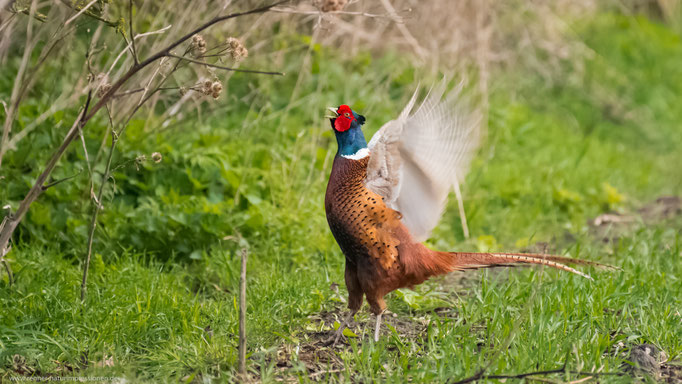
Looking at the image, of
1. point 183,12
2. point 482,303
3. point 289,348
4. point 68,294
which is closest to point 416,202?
point 482,303

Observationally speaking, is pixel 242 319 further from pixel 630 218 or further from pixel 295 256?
pixel 630 218

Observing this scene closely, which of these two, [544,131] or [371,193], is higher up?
[371,193]

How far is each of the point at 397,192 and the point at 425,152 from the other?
0.20 metres

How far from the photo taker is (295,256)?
4.00 meters

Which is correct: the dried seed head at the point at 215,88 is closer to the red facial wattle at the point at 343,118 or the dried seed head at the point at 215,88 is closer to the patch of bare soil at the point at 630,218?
the red facial wattle at the point at 343,118

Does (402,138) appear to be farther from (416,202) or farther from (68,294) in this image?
(68,294)

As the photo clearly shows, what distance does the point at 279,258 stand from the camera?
12.9 ft

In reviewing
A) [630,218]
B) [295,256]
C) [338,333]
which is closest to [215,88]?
[338,333]

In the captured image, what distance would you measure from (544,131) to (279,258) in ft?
12.2

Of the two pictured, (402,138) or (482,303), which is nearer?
(402,138)

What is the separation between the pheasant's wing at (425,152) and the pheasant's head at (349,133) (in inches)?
2.5

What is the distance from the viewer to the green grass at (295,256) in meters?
2.77

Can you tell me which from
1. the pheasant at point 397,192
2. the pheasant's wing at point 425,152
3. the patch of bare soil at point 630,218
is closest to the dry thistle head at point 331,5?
the pheasant at point 397,192

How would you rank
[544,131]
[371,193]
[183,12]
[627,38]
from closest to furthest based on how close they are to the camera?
[371,193] < [183,12] < [544,131] < [627,38]
